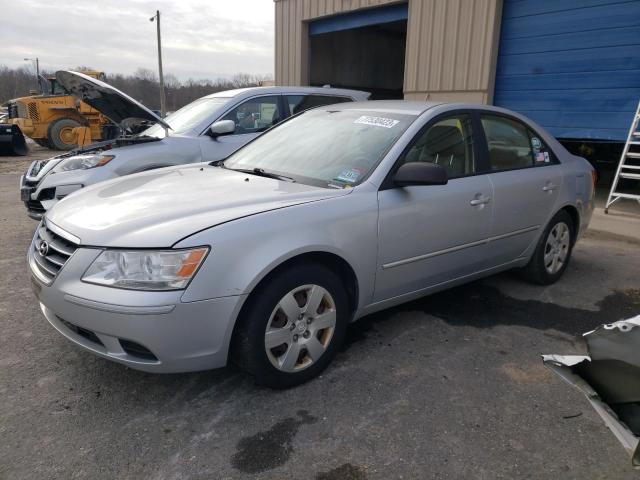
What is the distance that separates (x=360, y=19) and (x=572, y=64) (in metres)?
5.17

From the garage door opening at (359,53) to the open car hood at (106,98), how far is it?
6.96m

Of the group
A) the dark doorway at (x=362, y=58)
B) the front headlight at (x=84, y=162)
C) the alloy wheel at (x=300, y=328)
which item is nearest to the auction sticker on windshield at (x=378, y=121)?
the alloy wheel at (x=300, y=328)

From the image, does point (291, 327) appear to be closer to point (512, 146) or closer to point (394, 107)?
point (394, 107)

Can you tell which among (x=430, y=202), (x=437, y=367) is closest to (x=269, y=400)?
(x=437, y=367)

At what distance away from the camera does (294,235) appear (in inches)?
102

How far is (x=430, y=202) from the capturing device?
325 centimetres

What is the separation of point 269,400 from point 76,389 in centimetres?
106

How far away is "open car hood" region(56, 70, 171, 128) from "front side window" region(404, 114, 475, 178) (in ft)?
10.6

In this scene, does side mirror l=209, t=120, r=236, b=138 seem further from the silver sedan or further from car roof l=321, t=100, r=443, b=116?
car roof l=321, t=100, r=443, b=116

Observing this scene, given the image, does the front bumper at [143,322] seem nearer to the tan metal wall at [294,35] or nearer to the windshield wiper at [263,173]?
the windshield wiper at [263,173]

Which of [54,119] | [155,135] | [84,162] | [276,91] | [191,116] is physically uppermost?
[276,91]

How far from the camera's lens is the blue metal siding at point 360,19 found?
10.7m

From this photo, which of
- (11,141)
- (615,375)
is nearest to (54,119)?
(11,141)

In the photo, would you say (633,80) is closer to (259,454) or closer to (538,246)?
(538,246)
